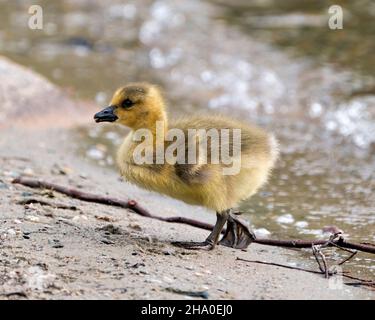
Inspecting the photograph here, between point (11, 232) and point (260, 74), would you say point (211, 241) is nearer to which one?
point (11, 232)

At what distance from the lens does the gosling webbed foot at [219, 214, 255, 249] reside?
14.6 feet

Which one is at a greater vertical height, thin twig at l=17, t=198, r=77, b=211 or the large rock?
the large rock

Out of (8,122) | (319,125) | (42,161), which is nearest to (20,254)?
(42,161)

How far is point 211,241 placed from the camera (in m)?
4.36

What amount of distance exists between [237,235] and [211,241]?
204 mm

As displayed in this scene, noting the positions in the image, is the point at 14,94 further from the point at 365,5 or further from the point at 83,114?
the point at 365,5

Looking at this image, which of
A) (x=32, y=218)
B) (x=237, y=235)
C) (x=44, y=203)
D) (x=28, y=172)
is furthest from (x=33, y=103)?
(x=237, y=235)

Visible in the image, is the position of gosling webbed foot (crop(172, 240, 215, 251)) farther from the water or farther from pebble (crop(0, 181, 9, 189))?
pebble (crop(0, 181, 9, 189))

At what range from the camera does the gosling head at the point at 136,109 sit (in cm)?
446

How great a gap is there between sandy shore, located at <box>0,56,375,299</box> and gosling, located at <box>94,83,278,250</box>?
22 cm

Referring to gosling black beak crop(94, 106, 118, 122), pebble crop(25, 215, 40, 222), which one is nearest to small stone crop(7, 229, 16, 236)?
pebble crop(25, 215, 40, 222)

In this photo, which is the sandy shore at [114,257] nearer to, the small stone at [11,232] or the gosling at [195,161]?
the small stone at [11,232]

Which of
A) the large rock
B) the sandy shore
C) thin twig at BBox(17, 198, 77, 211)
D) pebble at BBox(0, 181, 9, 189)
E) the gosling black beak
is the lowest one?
the sandy shore
